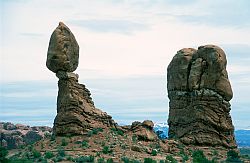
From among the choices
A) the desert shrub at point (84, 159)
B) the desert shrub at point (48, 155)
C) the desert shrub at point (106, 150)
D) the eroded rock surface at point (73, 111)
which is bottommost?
the desert shrub at point (84, 159)

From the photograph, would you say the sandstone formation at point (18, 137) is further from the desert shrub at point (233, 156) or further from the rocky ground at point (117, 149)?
the desert shrub at point (233, 156)

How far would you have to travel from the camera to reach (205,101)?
57.4 metres

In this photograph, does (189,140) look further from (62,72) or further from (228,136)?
(62,72)

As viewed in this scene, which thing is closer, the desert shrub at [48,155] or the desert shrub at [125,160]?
the desert shrub at [125,160]

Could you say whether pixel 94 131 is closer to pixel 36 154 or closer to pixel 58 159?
pixel 36 154

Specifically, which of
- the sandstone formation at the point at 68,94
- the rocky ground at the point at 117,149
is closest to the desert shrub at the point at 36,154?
the rocky ground at the point at 117,149

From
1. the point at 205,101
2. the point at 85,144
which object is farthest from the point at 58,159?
the point at 205,101

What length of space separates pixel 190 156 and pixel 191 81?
883 centimetres

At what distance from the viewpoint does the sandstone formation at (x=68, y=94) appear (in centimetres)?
4991

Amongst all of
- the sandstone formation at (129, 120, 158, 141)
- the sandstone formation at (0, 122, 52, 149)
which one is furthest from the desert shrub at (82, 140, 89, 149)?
the sandstone formation at (0, 122, 52, 149)

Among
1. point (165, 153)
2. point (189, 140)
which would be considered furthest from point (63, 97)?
point (189, 140)

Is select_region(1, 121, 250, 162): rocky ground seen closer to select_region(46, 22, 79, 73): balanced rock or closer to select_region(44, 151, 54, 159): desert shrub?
select_region(44, 151, 54, 159): desert shrub

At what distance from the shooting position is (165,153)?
51.6 m

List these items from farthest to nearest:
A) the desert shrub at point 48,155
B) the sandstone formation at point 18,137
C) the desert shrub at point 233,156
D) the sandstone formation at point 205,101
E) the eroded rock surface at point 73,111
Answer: the sandstone formation at point 18,137, the sandstone formation at point 205,101, the desert shrub at point 233,156, the eroded rock surface at point 73,111, the desert shrub at point 48,155
